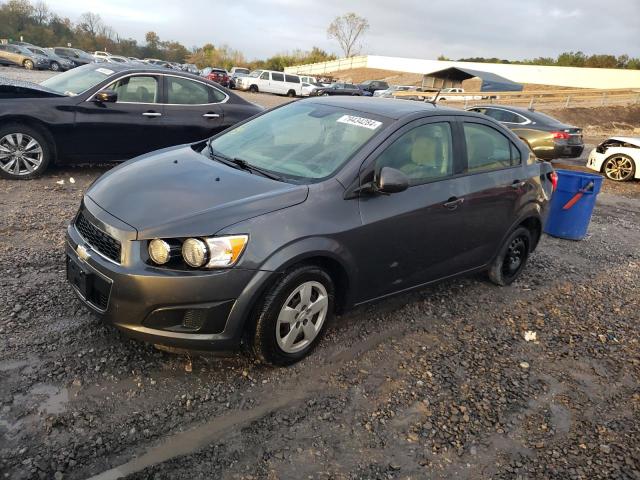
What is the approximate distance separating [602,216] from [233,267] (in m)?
8.02

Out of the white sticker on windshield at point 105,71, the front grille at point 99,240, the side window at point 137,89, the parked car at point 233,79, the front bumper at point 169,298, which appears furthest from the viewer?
the parked car at point 233,79

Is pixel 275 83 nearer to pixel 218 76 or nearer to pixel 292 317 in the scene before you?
pixel 218 76

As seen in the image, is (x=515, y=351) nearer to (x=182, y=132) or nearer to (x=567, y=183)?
(x=567, y=183)

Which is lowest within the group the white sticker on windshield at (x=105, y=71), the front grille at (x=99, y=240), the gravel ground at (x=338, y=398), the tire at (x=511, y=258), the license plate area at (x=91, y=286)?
the gravel ground at (x=338, y=398)

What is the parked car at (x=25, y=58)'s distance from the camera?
36.0m

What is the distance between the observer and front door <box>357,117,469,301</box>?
3.52 metres

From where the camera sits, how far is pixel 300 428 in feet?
9.36

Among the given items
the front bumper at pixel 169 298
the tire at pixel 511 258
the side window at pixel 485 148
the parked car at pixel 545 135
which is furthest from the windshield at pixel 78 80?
→ the parked car at pixel 545 135

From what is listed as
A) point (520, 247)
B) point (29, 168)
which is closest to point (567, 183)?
point (520, 247)

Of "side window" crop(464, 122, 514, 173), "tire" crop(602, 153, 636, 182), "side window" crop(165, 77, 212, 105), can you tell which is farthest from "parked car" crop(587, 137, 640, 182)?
"side window" crop(165, 77, 212, 105)

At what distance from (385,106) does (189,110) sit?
4455mm

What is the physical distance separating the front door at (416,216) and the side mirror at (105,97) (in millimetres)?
4767

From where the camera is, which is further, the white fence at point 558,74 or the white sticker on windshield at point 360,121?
the white fence at point 558,74

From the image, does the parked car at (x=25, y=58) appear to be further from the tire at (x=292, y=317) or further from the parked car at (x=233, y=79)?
the tire at (x=292, y=317)
